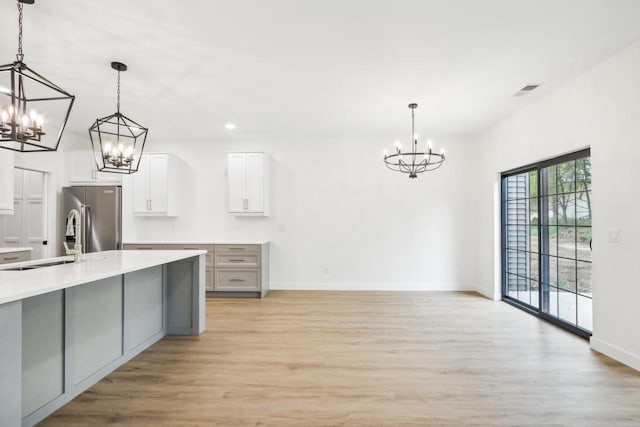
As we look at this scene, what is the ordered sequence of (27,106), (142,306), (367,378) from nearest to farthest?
1. (367,378)
2. (142,306)
3. (27,106)

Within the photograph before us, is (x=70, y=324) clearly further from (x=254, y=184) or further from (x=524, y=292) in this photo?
(x=524, y=292)

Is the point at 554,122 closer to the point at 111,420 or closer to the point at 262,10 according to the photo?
the point at 262,10

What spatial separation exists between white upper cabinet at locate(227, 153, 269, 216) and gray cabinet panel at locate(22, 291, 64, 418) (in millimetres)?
3528

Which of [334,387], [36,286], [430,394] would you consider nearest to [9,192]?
[36,286]

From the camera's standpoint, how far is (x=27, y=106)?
422cm

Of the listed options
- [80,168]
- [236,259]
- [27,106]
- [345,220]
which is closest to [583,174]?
[345,220]

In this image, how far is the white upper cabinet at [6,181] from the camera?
13.3 feet

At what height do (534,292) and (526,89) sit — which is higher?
(526,89)

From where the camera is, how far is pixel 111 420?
2.05 meters

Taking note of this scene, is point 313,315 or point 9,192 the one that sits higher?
point 9,192

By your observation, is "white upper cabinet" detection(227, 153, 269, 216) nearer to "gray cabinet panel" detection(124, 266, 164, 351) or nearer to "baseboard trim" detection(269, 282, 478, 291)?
"baseboard trim" detection(269, 282, 478, 291)

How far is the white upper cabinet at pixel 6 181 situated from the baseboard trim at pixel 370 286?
12.1 ft

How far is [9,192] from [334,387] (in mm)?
4528

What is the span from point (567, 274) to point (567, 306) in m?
0.36
